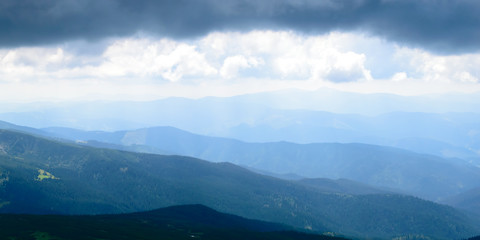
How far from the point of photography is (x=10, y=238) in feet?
552

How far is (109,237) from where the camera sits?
644 ft

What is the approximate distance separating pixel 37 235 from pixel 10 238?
15571 mm

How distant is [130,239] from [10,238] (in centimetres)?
5359

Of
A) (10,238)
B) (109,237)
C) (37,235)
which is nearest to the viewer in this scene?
(10,238)

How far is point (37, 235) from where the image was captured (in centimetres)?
18300

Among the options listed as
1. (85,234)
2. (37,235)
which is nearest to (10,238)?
(37,235)

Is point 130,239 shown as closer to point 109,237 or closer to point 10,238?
point 109,237

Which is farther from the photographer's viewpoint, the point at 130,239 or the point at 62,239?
the point at 130,239

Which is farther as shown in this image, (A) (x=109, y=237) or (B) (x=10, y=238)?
(A) (x=109, y=237)

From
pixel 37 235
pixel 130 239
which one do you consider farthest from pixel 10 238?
pixel 130 239

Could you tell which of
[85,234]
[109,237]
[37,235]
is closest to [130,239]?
[109,237]

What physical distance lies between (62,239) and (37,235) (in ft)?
46.3

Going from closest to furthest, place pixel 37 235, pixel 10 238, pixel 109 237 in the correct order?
pixel 10 238 → pixel 37 235 → pixel 109 237

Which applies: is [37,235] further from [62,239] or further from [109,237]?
[109,237]
